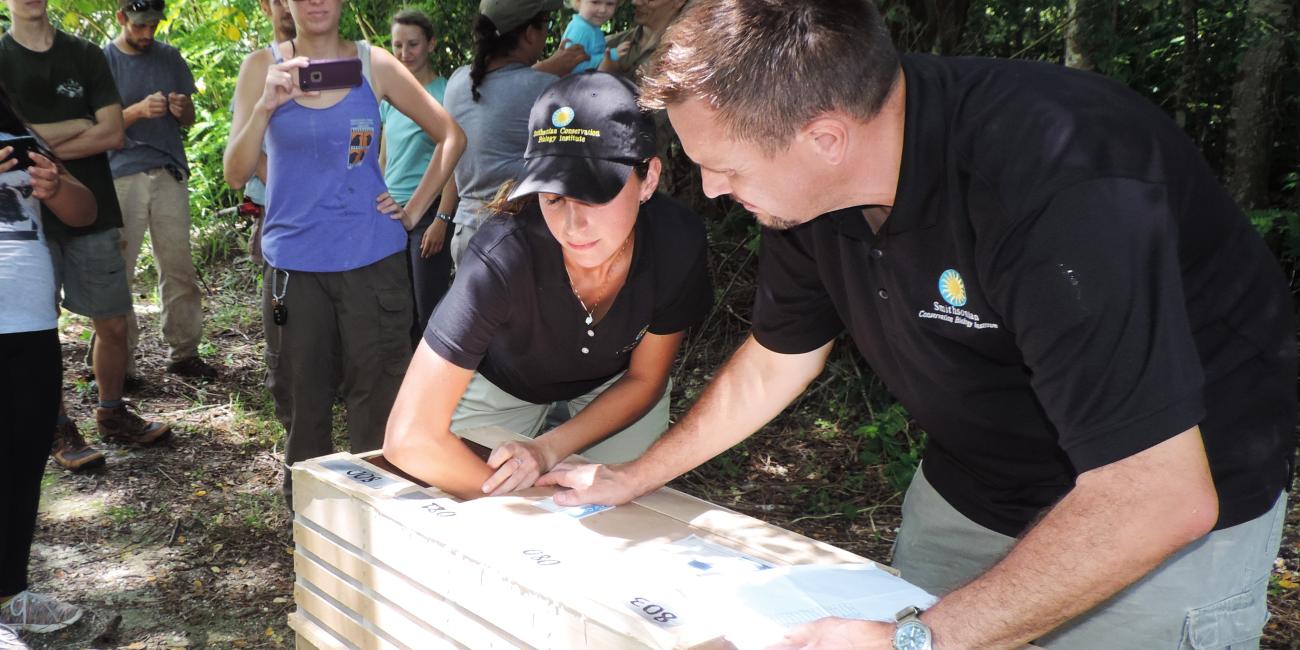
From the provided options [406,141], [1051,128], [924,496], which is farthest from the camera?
[406,141]

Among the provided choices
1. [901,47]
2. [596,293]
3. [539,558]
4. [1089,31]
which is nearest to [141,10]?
→ [901,47]

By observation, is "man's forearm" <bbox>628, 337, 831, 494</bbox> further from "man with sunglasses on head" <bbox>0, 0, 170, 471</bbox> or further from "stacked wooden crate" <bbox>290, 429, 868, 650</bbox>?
"man with sunglasses on head" <bbox>0, 0, 170, 471</bbox>

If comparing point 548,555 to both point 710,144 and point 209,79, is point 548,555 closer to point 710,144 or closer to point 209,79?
point 710,144

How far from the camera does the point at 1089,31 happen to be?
197 inches

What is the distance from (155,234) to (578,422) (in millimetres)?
4396

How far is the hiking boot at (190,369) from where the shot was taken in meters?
6.16

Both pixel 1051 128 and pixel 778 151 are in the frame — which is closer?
pixel 1051 128

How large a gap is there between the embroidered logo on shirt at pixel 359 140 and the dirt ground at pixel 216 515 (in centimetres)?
155

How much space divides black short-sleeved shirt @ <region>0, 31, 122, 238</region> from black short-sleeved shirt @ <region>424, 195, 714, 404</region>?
3.06 m

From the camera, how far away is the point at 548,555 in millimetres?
1752

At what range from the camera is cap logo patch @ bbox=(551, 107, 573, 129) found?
223cm

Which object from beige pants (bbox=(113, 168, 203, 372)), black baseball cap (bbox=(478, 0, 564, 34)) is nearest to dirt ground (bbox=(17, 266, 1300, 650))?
beige pants (bbox=(113, 168, 203, 372))

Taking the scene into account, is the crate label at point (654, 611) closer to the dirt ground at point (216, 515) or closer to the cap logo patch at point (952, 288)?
the cap logo patch at point (952, 288)

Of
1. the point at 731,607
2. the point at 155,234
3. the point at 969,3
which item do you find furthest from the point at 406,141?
the point at 731,607
